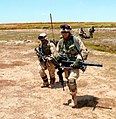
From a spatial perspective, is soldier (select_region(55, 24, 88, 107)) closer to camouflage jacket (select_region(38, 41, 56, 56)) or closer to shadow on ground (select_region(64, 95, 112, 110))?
shadow on ground (select_region(64, 95, 112, 110))

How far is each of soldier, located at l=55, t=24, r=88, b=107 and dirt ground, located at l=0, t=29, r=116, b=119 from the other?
876 millimetres

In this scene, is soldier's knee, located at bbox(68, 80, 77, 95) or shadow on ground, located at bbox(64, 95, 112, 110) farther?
shadow on ground, located at bbox(64, 95, 112, 110)

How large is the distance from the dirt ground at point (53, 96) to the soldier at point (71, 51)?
34.5 inches

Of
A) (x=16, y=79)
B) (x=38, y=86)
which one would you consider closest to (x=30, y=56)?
(x=16, y=79)

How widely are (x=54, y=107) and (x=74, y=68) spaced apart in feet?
5.84

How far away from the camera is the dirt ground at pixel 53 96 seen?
11828 millimetres

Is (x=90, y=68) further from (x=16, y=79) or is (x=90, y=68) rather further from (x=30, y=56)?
(x=30, y=56)

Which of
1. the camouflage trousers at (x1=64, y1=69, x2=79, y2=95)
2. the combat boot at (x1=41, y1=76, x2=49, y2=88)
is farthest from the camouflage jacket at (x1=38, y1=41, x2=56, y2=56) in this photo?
the camouflage trousers at (x1=64, y1=69, x2=79, y2=95)

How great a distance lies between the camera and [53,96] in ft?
46.6

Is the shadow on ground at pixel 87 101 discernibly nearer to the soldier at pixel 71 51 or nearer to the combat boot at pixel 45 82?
the soldier at pixel 71 51

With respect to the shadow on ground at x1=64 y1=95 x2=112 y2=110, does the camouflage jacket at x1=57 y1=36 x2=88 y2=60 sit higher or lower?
higher

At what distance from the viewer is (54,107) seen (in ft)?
41.4

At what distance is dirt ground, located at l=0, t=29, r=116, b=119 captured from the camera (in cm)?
1183

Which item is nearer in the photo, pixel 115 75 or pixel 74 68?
pixel 74 68
